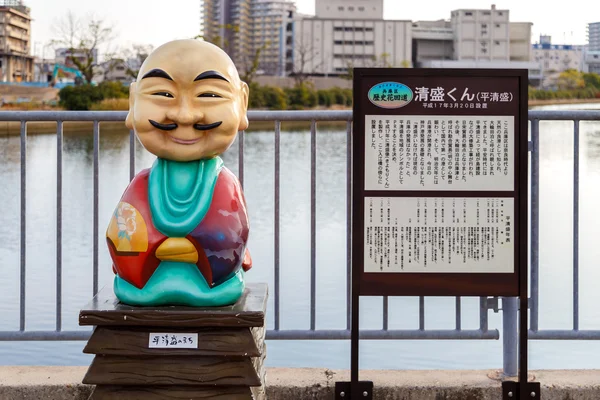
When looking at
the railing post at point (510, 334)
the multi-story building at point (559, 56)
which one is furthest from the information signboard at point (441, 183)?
the multi-story building at point (559, 56)

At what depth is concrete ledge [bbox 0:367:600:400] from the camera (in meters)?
3.98

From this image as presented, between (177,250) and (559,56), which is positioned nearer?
(177,250)

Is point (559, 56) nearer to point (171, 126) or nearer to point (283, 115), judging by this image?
point (283, 115)

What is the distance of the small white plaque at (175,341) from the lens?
3.31 metres

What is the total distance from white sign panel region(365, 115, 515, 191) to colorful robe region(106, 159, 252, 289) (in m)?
0.67

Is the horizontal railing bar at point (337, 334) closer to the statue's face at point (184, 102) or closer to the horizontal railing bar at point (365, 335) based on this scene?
the horizontal railing bar at point (365, 335)

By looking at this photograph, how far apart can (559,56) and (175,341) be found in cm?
12552

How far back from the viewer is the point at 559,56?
398ft

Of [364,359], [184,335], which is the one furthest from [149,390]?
[364,359]

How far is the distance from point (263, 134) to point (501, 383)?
99.6 ft

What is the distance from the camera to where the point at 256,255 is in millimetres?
9109

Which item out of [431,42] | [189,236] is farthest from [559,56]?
[189,236]

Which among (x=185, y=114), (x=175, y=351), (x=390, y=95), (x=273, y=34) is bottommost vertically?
(x=175, y=351)

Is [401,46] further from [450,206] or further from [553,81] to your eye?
[450,206]
